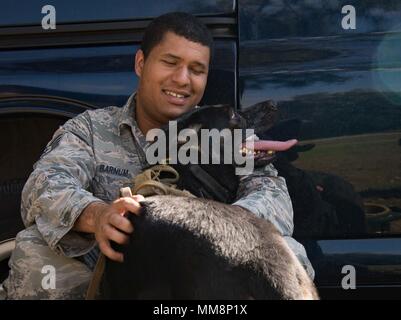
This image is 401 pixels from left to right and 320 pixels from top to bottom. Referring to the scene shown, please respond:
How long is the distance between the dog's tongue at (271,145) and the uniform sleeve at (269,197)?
0.07m

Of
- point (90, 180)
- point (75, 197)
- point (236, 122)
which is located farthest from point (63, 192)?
point (236, 122)

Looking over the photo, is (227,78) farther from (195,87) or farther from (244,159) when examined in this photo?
(244,159)

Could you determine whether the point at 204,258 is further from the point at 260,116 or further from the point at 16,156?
the point at 16,156

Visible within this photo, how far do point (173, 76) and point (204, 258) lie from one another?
0.87 meters

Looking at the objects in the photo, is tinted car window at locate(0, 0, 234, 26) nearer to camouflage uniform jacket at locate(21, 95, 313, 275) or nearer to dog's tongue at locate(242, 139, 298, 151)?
camouflage uniform jacket at locate(21, 95, 313, 275)

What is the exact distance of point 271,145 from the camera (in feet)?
8.52

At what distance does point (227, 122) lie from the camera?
251cm

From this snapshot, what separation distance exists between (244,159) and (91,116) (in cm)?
60

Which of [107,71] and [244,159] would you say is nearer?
[244,159]

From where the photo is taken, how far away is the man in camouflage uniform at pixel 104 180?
2334mm
